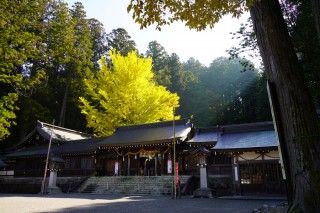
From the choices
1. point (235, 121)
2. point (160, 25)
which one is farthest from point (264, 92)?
point (160, 25)

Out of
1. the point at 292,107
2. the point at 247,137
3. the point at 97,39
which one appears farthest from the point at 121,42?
the point at 292,107

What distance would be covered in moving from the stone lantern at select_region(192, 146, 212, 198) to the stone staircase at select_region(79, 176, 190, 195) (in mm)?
2152

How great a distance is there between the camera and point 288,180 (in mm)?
5059

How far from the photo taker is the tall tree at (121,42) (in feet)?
144

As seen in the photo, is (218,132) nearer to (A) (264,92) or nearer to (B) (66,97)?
(A) (264,92)

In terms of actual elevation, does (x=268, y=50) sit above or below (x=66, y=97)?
below

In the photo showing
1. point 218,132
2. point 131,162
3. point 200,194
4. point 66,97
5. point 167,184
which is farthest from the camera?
point 66,97

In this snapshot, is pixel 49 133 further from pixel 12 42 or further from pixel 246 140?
pixel 12 42

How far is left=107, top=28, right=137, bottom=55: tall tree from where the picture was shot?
144 ft

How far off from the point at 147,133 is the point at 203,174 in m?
8.25

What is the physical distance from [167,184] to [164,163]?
4.02m

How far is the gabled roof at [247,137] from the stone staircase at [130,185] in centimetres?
399

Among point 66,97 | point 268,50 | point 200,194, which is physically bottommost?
point 200,194

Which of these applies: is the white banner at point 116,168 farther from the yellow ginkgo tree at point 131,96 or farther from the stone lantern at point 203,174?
the stone lantern at point 203,174
